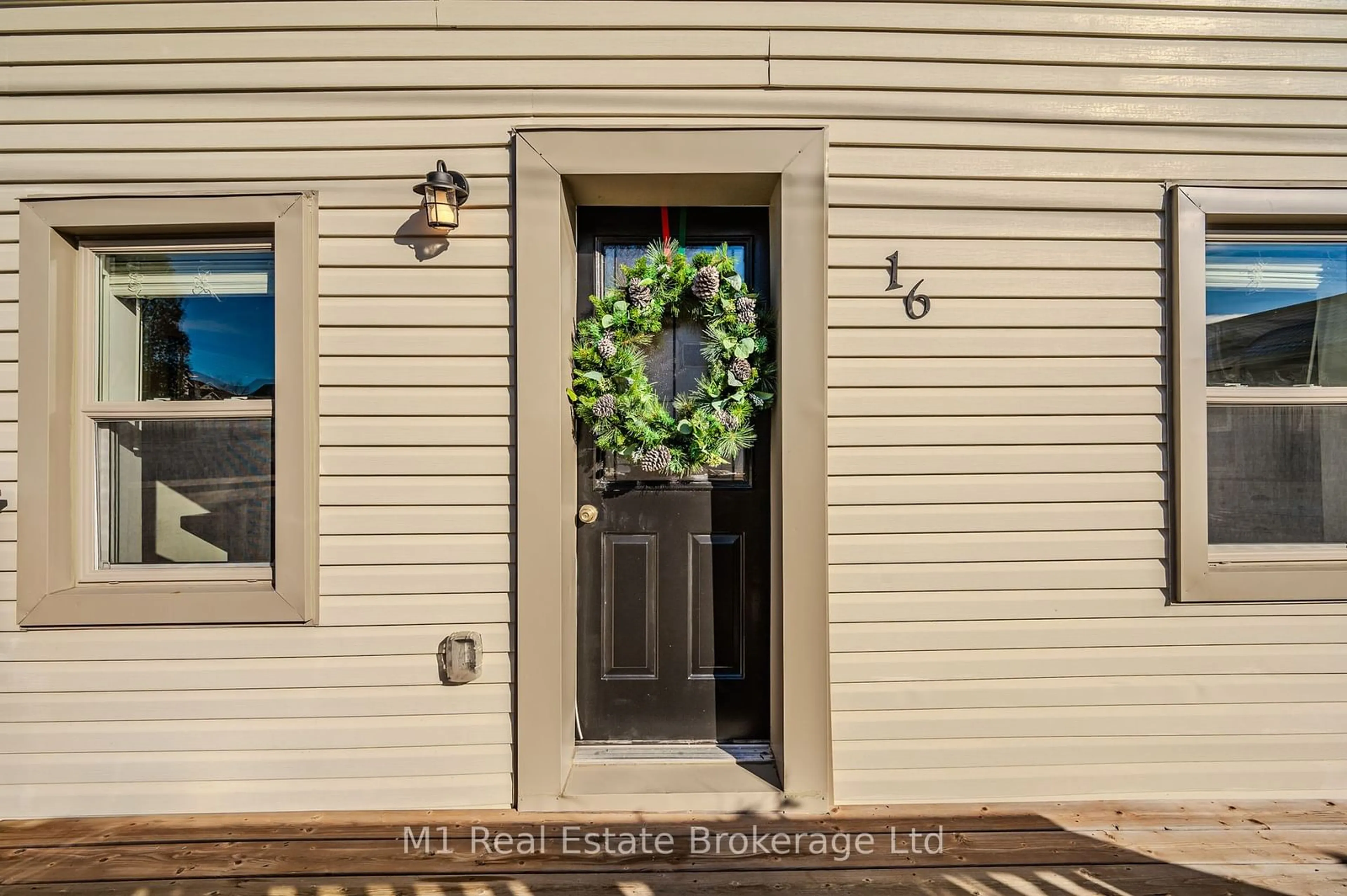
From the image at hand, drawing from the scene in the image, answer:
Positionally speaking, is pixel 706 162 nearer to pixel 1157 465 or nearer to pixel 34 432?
pixel 1157 465

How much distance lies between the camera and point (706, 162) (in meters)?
2.15

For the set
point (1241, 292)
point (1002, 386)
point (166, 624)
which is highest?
point (1241, 292)

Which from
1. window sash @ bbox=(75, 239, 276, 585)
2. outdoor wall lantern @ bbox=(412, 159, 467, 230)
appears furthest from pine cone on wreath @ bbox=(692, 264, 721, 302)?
window sash @ bbox=(75, 239, 276, 585)

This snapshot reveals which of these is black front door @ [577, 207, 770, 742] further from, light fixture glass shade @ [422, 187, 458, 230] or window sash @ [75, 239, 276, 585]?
window sash @ [75, 239, 276, 585]

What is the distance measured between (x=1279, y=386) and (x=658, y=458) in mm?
2291

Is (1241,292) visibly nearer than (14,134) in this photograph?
No

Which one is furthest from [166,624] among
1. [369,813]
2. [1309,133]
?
[1309,133]

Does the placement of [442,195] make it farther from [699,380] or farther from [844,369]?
[844,369]

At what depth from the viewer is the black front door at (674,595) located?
7.83 ft

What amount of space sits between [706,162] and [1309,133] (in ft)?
7.00

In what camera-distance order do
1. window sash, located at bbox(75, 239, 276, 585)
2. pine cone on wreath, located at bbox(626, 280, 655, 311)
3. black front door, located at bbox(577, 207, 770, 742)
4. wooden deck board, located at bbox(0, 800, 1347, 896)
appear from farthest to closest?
black front door, located at bbox(577, 207, 770, 742), pine cone on wreath, located at bbox(626, 280, 655, 311), window sash, located at bbox(75, 239, 276, 585), wooden deck board, located at bbox(0, 800, 1347, 896)

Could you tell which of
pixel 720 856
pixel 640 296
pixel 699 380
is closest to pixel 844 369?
pixel 699 380

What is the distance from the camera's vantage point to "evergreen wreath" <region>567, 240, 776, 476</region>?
2236 mm

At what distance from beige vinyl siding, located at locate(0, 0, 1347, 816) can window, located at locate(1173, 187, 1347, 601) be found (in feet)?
0.61
